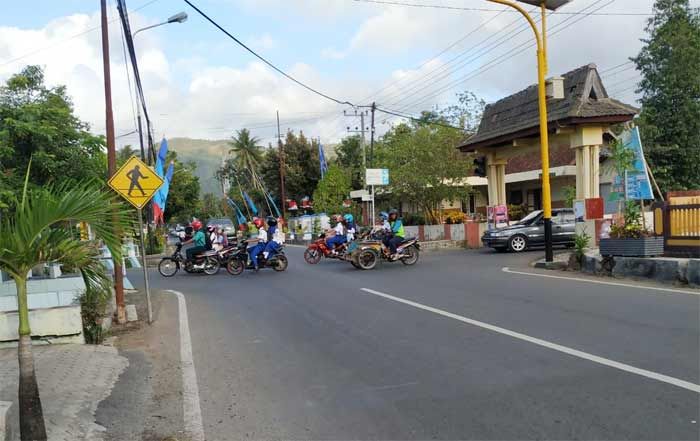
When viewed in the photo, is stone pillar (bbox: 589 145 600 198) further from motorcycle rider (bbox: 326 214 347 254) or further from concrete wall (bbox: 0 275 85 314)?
concrete wall (bbox: 0 275 85 314)

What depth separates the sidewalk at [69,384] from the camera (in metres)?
4.85

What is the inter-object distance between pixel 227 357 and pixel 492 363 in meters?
3.26

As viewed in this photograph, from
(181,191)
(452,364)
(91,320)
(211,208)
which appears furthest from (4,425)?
(211,208)

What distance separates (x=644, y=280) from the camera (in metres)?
Answer: 12.4


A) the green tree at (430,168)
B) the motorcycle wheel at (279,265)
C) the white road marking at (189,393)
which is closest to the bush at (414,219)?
the green tree at (430,168)

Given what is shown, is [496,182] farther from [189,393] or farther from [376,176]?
[189,393]

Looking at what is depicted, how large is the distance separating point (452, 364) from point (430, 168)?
2232 cm

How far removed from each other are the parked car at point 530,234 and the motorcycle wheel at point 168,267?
11183 millimetres

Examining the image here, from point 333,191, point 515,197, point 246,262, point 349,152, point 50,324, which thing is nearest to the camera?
point 50,324

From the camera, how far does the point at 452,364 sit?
6336 mm

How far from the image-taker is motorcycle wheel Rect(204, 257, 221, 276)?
19.0m

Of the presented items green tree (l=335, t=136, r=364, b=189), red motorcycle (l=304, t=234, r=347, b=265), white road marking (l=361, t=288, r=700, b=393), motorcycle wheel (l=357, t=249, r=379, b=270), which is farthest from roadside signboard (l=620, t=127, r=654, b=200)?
green tree (l=335, t=136, r=364, b=189)

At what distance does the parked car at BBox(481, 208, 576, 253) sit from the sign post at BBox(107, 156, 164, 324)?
14561 millimetres

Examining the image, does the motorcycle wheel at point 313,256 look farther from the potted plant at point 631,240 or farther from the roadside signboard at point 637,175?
the roadside signboard at point 637,175
